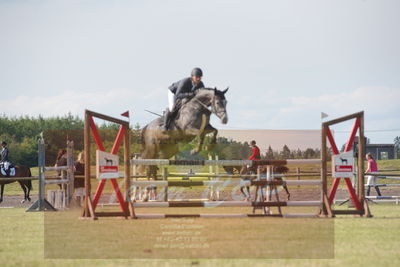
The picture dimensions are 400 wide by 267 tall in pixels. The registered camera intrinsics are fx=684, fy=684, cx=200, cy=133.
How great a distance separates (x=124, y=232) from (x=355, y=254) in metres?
3.33

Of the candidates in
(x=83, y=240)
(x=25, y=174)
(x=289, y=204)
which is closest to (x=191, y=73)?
(x=289, y=204)

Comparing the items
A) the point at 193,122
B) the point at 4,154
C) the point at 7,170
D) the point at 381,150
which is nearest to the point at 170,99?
the point at 193,122

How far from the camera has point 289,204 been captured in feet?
35.7

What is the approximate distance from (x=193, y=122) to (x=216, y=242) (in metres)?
4.58

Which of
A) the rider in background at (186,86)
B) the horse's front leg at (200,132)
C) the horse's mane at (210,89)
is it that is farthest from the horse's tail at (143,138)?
the horse's mane at (210,89)

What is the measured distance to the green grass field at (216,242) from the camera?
6531mm

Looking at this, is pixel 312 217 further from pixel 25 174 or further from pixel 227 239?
pixel 25 174

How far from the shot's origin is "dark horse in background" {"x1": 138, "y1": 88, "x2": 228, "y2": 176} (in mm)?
11773

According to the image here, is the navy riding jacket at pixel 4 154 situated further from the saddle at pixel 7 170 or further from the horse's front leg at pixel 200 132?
the horse's front leg at pixel 200 132

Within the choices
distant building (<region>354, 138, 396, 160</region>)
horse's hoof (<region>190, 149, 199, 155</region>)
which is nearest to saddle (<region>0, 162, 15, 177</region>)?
horse's hoof (<region>190, 149, 199, 155</region>)

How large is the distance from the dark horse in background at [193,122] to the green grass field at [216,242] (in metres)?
1.95

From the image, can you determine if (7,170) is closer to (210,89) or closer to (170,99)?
(170,99)

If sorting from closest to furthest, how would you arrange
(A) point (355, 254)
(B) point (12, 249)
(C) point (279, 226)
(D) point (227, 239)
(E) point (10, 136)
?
(A) point (355, 254), (B) point (12, 249), (D) point (227, 239), (C) point (279, 226), (E) point (10, 136)

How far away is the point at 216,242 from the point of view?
311 inches
